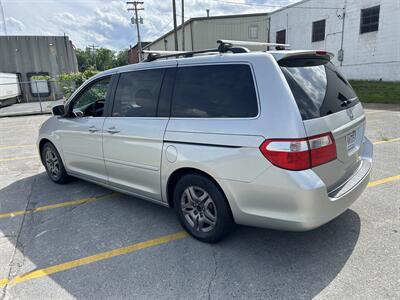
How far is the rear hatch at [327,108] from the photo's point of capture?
8.06 ft

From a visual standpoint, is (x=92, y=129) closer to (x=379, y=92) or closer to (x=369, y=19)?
(x=379, y=92)

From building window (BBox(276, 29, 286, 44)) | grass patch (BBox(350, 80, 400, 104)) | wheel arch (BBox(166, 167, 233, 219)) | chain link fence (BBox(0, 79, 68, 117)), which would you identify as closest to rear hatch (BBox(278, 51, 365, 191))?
wheel arch (BBox(166, 167, 233, 219))

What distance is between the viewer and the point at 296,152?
2314 millimetres

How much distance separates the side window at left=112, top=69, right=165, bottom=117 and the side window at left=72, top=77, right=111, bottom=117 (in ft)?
1.15

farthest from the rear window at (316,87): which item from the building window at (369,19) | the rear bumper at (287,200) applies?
the building window at (369,19)

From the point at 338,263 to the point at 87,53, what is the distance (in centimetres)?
10152

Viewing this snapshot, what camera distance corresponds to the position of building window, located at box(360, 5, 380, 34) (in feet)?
59.8

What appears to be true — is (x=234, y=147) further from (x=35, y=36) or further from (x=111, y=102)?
(x=35, y=36)

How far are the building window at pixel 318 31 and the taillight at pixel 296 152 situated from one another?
23364 mm

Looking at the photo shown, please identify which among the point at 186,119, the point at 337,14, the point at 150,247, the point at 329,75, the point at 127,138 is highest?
the point at 337,14

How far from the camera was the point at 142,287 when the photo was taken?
8.15 ft

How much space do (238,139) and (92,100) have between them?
2.77 meters

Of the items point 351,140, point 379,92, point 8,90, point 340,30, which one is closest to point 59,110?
point 351,140

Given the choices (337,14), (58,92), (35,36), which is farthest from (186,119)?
(35,36)
